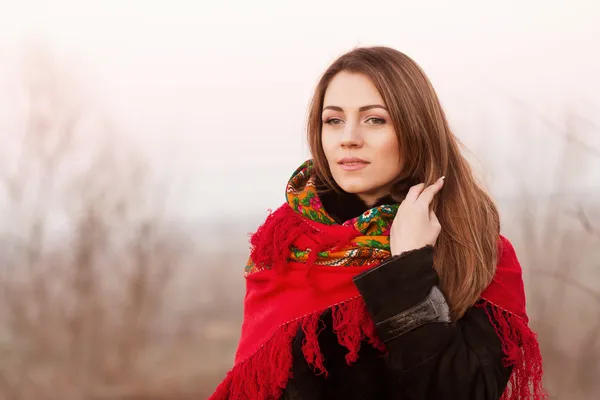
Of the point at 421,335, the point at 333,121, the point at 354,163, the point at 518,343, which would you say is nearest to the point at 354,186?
the point at 354,163

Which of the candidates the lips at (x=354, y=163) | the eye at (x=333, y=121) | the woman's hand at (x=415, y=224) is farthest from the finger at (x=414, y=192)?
the eye at (x=333, y=121)

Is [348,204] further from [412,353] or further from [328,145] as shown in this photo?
[412,353]

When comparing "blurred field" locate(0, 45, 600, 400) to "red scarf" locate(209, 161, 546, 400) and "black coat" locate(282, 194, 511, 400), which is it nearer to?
"red scarf" locate(209, 161, 546, 400)

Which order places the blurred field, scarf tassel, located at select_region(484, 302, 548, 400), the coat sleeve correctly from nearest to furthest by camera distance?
1. the coat sleeve
2. scarf tassel, located at select_region(484, 302, 548, 400)
3. the blurred field

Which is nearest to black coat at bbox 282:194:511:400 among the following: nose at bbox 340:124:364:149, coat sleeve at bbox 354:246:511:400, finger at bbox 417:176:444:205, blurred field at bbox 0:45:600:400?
coat sleeve at bbox 354:246:511:400

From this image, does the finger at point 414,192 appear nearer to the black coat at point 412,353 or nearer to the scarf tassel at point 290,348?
the black coat at point 412,353

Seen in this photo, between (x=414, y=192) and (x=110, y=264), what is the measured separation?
1.48 m

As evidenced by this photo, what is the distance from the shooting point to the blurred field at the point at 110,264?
257cm

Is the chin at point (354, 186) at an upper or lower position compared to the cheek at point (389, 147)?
lower

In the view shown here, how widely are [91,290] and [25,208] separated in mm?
380

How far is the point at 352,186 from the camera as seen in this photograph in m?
1.48

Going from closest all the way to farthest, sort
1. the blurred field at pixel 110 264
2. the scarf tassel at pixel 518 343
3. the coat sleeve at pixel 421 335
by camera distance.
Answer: the coat sleeve at pixel 421 335, the scarf tassel at pixel 518 343, the blurred field at pixel 110 264

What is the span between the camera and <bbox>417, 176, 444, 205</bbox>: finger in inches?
56.8

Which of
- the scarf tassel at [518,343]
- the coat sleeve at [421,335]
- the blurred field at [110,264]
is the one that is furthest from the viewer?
the blurred field at [110,264]
